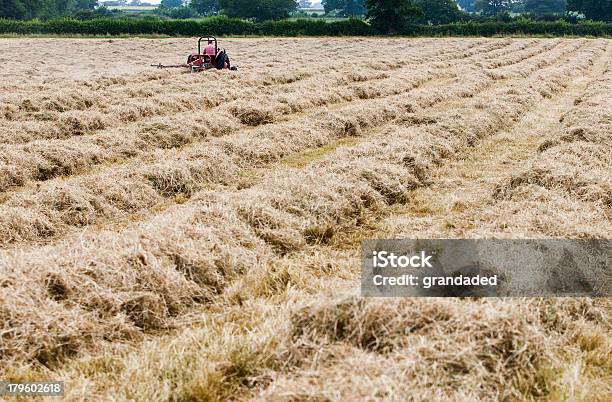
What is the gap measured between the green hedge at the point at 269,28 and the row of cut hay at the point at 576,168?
51.5 m

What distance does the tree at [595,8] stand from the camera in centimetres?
7962

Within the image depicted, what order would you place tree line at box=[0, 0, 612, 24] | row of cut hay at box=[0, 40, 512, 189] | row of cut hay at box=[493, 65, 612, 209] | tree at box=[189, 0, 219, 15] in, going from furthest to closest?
1. tree at box=[189, 0, 219, 15]
2. tree line at box=[0, 0, 612, 24]
3. row of cut hay at box=[0, 40, 512, 189]
4. row of cut hay at box=[493, 65, 612, 209]

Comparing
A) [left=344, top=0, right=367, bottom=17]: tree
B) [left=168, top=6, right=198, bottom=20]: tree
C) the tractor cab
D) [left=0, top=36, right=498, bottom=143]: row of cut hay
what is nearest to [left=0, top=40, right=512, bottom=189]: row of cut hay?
[left=0, top=36, right=498, bottom=143]: row of cut hay

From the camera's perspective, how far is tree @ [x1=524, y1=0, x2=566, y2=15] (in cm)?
12025

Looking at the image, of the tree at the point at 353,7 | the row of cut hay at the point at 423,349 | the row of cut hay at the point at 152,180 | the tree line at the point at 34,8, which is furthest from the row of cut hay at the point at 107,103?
the tree at the point at 353,7

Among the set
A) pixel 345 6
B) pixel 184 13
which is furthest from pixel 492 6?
pixel 184 13

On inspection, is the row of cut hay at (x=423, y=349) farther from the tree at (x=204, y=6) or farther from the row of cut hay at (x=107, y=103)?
the tree at (x=204, y=6)

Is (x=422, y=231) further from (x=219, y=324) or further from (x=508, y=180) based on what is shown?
(x=219, y=324)

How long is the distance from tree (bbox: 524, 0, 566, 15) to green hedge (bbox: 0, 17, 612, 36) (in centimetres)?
6437

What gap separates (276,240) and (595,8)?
89.0 metres

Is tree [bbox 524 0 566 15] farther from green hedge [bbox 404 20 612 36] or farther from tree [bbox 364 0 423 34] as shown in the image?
tree [bbox 364 0 423 34]

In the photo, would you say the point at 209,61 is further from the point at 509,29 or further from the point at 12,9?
the point at 12,9

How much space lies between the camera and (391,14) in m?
59.2

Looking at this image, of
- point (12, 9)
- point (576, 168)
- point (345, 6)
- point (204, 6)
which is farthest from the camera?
point (345, 6)
